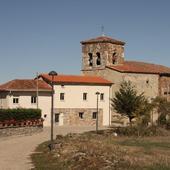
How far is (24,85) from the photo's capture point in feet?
213

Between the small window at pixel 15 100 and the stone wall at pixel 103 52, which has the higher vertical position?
the stone wall at pixel 103 52

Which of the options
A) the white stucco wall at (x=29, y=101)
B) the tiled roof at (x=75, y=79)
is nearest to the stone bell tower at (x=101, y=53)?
the tiled roof at (x=75, y=79)

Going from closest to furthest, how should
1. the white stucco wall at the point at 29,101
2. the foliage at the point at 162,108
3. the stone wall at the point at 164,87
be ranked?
the foliage at the point at 162,108
the white stucco wall at the point at 29,101
the stone wall at the point at 164,87

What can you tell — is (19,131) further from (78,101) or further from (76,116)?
(78,101)

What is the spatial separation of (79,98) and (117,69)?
28.2ft

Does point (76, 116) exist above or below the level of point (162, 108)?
below

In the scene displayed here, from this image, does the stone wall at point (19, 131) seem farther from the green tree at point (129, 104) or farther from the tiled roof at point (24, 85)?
the tiled roof at point (24, 85)

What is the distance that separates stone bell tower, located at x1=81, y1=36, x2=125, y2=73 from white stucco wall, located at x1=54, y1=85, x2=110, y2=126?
21.1 feet

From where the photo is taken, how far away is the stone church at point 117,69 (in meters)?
73.8

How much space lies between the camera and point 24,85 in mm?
64938

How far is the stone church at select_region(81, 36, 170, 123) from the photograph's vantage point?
242 ft

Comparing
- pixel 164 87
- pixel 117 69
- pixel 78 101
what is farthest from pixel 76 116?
pixel 164 87

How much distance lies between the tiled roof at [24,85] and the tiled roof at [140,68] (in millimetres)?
13098

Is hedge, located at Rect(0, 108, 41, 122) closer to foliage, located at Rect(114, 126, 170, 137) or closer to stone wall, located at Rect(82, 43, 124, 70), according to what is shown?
foliage, located at Rect(114, 126, 170, 137)
